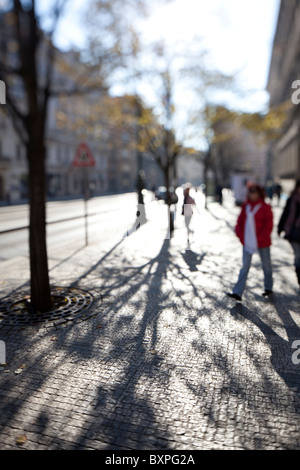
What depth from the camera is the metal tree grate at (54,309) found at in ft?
17.3

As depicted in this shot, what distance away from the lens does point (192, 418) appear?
307cm

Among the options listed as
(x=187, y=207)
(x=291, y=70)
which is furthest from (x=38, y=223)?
(x=291, y=70)

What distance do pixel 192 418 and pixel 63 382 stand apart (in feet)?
4.17

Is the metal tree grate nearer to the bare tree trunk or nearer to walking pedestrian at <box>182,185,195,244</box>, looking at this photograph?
the bare tree trunk

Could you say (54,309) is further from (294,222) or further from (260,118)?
(260,118)

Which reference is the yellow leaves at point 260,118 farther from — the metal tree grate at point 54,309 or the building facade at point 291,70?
the metal tree grate at point 54,309

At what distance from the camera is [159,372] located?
3809mm

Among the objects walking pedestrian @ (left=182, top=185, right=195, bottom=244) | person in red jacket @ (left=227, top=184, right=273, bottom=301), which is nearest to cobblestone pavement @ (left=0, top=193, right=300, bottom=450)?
person in red jacket @ (left=227, top=184, right=273, bottom=301)

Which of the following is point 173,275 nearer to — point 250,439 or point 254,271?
point 254,271

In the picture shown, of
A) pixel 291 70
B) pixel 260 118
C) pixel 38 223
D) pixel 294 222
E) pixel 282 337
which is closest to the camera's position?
pixel 282 337

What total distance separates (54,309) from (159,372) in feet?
8.00

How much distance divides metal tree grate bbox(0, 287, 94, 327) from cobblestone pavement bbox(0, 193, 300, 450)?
174mm

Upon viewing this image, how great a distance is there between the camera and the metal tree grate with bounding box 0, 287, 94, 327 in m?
5.27

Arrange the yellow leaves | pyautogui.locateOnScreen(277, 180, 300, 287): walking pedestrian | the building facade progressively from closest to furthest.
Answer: pyautogui.locateOnScreen(277, 180, 300, 287): walking pedestrian
the yellow leaves
the building facade
